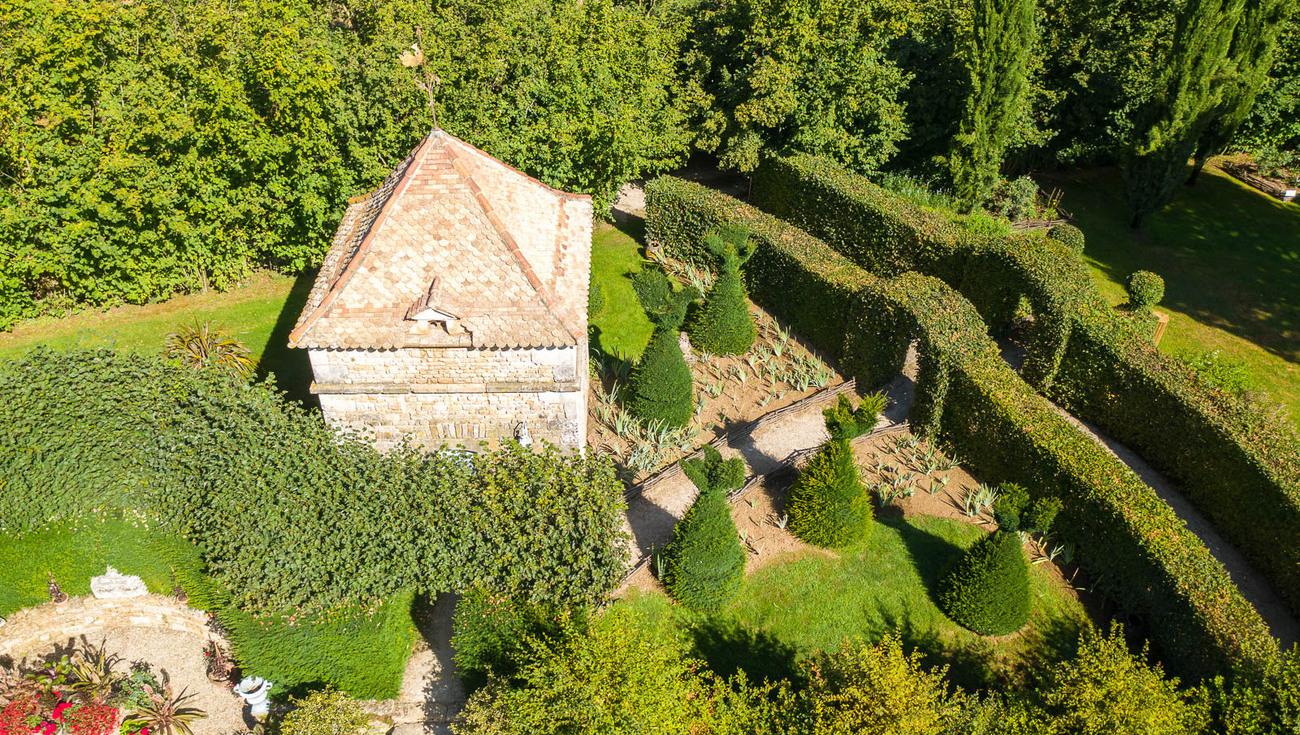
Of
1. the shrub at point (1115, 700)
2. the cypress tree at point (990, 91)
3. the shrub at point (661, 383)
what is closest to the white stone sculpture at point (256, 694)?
the shrub at point (661, 383)

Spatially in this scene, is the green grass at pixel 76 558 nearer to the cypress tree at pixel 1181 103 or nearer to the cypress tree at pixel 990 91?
the cypress tree at pixel 990 91

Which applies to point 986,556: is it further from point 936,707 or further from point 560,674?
point 560,674

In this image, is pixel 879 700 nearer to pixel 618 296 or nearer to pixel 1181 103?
pixel 618 296

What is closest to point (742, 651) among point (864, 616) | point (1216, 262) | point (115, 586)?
point (864, 616)

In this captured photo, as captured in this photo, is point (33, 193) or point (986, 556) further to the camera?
point (33, 193)

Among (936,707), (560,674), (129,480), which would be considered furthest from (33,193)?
(936,707)
